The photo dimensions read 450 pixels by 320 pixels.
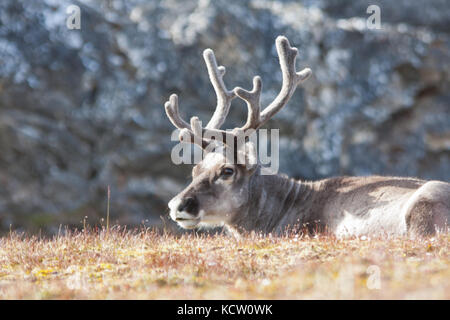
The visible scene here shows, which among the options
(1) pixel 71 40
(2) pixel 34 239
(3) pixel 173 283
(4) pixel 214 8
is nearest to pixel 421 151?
(4) pixel 214 8

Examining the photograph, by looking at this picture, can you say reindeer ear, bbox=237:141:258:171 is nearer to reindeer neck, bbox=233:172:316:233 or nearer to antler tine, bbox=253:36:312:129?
reindeer neck, bbox=233:172:316:233

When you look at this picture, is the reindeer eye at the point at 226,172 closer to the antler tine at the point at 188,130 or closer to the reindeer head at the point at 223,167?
the reindeer head at the point at 223,167

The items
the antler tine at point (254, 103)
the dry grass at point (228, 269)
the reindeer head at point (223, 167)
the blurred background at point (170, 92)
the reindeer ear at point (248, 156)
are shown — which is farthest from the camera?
the blurred background at point (170, 92)

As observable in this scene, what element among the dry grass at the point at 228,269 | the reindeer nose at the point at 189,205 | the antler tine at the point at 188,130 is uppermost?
the antler tine at the point at 188,130

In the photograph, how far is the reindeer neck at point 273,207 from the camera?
9258 mm

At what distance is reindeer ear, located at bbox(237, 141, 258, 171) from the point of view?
9.21m

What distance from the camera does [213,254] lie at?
6684 millimetres

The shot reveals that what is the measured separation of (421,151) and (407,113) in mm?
1739

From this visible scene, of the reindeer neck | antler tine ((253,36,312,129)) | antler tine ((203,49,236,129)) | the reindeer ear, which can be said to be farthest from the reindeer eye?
antler tine ((203,49,236,129))

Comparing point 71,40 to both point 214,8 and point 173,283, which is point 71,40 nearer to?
point 214,8

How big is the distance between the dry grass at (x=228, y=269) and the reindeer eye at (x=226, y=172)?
135cm

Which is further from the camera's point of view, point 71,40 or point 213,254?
point 71,40

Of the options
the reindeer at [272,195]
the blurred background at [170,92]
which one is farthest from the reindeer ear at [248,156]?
the blurred background at [170,92]

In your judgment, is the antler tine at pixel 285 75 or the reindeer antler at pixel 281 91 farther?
the antler tine at pixel 285 75
